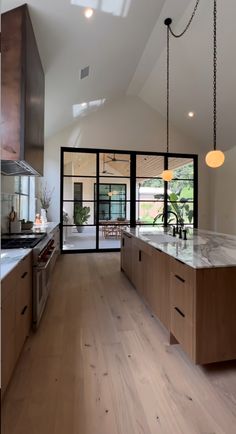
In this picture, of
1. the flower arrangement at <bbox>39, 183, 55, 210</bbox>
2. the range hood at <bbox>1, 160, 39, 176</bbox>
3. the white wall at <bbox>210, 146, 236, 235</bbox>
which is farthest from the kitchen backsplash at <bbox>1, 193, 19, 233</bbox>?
the white wall at <bbox>210, 146, 236, 235</bbox>

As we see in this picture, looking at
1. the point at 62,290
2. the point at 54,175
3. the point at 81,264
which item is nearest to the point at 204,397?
the point at 62,290

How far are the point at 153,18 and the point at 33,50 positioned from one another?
216 centimetres

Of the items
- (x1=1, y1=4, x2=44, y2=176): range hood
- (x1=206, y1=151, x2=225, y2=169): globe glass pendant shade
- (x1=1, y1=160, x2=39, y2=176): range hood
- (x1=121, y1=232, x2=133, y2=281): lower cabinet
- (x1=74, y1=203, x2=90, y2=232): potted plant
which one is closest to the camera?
(x1=1, y1=4, x2=44, y2=176): range hood

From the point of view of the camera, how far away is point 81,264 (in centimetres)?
516

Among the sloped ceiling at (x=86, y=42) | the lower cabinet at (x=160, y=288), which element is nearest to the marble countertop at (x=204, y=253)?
the lower cabinet at (x=160, y=288)

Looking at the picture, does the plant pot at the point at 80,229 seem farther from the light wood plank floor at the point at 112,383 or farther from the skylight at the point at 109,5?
the skylight at the point at 109,5

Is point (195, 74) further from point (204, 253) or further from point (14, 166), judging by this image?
point (204, 253)

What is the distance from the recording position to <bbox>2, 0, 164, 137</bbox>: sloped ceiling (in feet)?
8.98

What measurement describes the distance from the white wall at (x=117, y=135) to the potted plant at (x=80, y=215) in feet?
1.74

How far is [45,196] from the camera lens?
626 centimetres

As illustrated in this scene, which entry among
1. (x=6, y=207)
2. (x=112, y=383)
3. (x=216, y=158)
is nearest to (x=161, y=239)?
(x=216, y=158)

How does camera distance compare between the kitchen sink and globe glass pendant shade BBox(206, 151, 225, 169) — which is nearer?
the kitchen sink

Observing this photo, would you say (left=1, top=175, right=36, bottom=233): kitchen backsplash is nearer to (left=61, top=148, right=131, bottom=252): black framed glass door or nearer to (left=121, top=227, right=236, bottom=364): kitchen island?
(left=61, top=148, right=131, bottom=252): black framed glass door

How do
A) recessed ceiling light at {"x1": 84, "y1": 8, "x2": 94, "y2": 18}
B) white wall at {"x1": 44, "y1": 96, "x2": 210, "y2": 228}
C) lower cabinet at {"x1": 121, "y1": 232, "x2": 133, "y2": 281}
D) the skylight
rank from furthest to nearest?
white wall at {"x1": 44, "y1": 96, "x2": 210, "y2": 228}
lower cabinet at {"x1": 121, "y1": 232, "x2": 133, "y2": 281}
recessed ceiling light at {"x1": 84, "y1": 8, "x2": 94, "y2": 18}
the skylight
